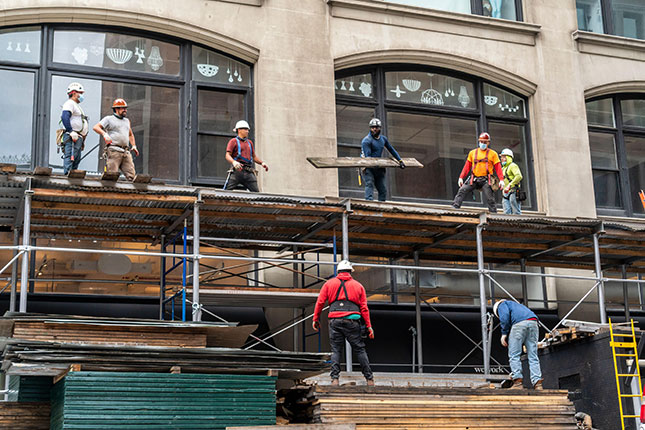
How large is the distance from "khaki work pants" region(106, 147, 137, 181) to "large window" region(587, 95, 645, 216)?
13278 mm

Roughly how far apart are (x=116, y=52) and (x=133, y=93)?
3.41ft

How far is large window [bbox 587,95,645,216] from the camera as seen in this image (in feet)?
86.1

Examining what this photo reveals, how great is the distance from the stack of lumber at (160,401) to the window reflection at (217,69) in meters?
10.1

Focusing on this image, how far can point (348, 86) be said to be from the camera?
78.8 ft

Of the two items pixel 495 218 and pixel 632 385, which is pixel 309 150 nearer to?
pixel 495 218

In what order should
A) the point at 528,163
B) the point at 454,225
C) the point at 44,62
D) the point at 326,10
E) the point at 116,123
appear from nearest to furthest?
the point at 116,123 < the point at 454,225 < the point at 44,62 < the point at 326,10 < the point at 528,163

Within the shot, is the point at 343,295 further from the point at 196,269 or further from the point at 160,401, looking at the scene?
the point at 160,401

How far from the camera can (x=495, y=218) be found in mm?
19562

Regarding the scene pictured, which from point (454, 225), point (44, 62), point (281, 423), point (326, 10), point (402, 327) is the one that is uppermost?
point (326, 10)

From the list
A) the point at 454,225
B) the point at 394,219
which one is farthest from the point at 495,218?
the point at 394,219

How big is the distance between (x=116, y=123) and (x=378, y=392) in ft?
24.1

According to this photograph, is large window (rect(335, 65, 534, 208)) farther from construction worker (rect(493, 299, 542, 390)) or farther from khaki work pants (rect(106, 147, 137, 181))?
construction worker (rect(493, 299, 542, 390))

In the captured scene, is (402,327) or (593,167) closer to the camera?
(402,327)

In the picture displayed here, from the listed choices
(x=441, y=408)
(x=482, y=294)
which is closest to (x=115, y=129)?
(x=482, y=294)
